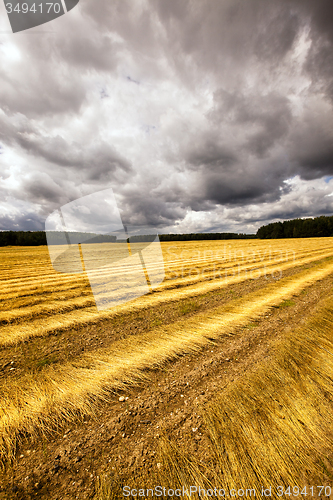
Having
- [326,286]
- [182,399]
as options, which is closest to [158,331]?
[182,399]

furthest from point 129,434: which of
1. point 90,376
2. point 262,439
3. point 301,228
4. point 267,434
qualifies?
point 301,228

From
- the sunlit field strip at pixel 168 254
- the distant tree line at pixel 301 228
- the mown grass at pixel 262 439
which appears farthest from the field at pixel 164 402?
the distant tree line at pixel 301 228

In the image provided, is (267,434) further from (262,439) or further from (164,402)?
(164,402)

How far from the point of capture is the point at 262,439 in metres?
2.66

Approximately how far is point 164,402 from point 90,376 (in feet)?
5.44

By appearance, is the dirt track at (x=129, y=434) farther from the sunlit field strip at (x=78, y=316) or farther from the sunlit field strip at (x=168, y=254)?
the sunlit field strip at (x=168, y=254)

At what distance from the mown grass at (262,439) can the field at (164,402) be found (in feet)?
0.04

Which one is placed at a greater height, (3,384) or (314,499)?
(3,384)

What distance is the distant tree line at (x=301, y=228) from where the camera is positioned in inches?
3748

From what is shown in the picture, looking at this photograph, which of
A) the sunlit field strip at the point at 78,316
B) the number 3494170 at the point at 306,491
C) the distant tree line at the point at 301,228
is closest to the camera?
the number 3494170 at the point at 306,491

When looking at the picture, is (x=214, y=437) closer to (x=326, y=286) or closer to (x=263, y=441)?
(x=263, y=441)

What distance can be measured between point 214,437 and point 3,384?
4037 millimetres

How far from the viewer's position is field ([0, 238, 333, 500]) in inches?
90.5

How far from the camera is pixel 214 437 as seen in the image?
8.85ft
